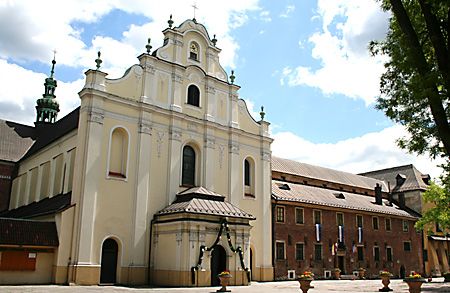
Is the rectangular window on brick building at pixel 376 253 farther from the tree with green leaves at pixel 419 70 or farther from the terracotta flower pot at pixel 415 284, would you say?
the tree with green leaves at pixel 419 70

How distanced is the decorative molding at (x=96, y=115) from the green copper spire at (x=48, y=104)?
24.4 metres

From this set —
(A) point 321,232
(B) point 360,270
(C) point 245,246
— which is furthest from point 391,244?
(C) point 245,246

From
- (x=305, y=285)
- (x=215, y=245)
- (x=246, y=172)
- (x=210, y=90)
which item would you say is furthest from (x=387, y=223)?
(x=305, y=285)

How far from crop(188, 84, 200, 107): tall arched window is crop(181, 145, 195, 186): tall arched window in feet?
10.3

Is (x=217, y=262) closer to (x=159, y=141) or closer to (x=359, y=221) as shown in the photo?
(x=159, y=141)

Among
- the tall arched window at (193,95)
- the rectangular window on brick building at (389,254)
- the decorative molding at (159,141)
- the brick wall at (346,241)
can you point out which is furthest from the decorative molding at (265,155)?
the rectangular window on brick building at (389,254)

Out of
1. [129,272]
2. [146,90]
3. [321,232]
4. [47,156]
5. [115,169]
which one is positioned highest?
[146,90]

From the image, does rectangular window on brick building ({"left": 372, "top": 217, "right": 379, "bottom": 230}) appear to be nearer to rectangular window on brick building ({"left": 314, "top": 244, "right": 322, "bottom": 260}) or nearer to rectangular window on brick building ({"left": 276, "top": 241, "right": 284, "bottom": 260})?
rectangular window on brick building ({"left": 314, "top": 244, "right": 322, "bottom": 260})

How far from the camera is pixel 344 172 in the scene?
55.8m

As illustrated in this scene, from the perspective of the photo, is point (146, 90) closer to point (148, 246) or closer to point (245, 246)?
point (148, 246)

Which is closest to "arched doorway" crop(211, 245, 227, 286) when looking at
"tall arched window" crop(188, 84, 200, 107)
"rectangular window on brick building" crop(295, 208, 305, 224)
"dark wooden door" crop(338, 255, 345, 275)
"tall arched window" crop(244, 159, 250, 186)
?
"tall arched window" crop(244, 159, 250, 186)

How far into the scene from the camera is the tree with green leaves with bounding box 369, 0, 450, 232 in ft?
31.4

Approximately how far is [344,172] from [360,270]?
642 inches

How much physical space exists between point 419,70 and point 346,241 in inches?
1373
